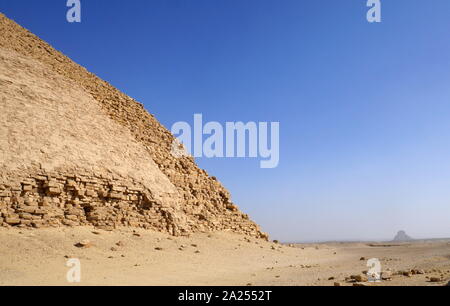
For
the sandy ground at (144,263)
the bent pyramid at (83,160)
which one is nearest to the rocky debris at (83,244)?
the sandy ground at (144,263)

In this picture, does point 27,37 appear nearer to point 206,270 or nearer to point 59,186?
point 59,186

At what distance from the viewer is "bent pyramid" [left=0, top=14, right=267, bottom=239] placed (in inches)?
458

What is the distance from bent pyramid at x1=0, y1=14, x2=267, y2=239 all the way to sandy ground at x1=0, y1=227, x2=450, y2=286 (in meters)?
0.92

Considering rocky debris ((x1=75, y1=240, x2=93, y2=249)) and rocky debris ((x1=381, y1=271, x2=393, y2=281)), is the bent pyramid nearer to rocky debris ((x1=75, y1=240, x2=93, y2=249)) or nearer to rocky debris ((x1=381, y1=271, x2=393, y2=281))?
rocky debris ((x1=75, y1=240, x2=93, y2=249))

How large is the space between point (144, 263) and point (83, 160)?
4.90m

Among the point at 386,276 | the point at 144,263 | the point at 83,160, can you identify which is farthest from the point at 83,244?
the point at 386,276

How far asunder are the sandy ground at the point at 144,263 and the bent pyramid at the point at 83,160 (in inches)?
36.1

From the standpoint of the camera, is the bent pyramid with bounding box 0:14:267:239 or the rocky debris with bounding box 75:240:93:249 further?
the bent pyramid with bounding box 0:14:267:239

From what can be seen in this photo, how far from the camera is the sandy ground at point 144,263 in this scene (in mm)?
7926

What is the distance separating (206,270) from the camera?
1057 centimetres

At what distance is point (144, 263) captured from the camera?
34.2 ft

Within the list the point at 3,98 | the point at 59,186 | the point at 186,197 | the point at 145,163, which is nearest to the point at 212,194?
the point at 186,197

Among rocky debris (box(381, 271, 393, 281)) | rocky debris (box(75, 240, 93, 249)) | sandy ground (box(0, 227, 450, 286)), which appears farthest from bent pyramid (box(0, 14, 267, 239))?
rocky debris (box(381, 271, 393, 281))

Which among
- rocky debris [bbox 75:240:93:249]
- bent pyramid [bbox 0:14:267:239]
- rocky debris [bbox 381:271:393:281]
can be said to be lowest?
rocky debris [bbox 381:271:393:281]
